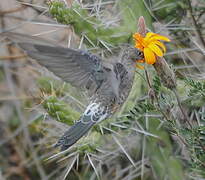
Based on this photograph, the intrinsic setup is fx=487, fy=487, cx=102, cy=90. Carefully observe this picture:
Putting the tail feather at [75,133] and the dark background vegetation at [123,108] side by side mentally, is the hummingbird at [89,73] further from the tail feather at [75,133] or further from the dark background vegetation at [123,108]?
the dark background vegetation at [123,108]

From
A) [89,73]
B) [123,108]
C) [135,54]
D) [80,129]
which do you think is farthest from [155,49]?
[123,108]

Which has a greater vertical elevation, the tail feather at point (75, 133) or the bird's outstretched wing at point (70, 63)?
the bird's outstretched wing at point (70, 63)

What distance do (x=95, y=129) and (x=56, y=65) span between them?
80 centimetres

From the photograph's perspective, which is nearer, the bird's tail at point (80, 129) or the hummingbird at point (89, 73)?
the hummingbird at point (89, 73)

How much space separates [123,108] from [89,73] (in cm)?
64

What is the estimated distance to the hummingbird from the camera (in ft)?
6.49

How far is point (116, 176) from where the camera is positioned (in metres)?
3.40

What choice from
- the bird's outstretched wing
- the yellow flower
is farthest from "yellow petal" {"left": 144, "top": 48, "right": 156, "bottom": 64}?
the bird's outstretched wing

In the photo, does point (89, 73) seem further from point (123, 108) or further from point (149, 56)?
point (123, 108)

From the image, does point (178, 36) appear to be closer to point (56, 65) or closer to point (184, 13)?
point (184, 13)

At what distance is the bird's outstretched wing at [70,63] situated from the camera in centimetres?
195

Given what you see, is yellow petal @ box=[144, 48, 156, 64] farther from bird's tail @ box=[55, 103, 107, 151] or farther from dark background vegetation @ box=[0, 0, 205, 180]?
bird's tail @ box=[55, 103, 107, 151]

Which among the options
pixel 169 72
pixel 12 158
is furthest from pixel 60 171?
pixel 169 72

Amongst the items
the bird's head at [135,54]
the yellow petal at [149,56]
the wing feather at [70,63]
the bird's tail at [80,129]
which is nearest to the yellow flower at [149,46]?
the yellow petal at [149,56]
